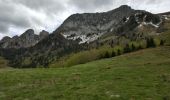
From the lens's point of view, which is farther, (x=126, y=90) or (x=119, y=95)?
(x=126, y=90)

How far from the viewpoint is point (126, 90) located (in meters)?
34.2

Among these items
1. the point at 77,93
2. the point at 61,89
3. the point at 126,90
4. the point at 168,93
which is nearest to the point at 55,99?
the point at 77,93

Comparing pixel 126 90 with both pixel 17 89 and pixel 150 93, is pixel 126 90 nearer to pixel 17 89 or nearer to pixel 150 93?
pixel 150 93

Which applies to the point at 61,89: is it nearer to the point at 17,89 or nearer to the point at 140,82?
the point at 17,89

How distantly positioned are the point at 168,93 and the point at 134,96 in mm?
4032

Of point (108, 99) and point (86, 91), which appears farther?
point (86, 91)

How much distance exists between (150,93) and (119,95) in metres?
3.47

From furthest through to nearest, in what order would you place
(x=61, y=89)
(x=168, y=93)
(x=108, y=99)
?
(x=61, y=89)
(x=168, y=93)
(x=108, y=99)

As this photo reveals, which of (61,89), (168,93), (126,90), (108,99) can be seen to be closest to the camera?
(108,99)

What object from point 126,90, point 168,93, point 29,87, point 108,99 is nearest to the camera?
point 108,99

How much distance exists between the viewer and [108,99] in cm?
2997

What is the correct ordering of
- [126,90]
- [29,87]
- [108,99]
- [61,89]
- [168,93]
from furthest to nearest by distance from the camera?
[29,87], [61,89], [126,90], [168,93], [108,99]

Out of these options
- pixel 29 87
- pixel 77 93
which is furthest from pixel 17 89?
pixel 77 93

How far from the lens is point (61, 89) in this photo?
3694 cm
